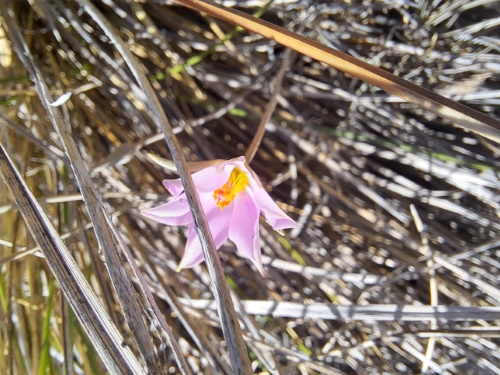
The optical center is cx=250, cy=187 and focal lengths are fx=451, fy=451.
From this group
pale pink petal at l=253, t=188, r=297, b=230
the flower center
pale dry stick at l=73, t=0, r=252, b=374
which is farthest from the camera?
the flower center

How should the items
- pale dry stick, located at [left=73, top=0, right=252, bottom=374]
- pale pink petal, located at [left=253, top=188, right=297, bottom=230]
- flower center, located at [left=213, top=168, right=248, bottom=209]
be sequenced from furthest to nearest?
1. flower center, located at [left=213, top=168, right=248, bottom=209]
2. pale pink petal, located at [left=253, top=188, right=297, bottom=230]
3. pale dry stick, located at [left=73, top=0, right=252, bottom=374]

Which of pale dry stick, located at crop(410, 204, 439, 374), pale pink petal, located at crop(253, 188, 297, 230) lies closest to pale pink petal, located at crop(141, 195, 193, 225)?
pale pink petal, located at crop(253, 188, 297, 230)

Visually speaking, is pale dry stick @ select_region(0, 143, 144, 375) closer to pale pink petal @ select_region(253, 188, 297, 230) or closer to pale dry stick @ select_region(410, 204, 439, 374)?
pale pink petal @ select_region(253, 188, 297, 230)

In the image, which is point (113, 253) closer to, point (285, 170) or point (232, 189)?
point (232, 189)

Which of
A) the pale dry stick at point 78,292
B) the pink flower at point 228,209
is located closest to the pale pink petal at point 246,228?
the pink flower at point 228,209

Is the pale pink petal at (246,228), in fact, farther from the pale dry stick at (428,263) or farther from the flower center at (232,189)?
the pale dry stick at (428,263)

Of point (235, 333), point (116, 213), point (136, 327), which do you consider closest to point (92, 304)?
point (136, 327)
